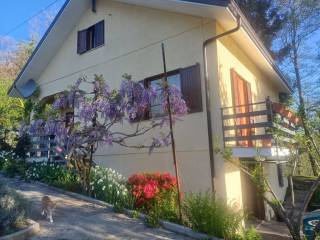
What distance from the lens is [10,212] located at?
7.18 meters

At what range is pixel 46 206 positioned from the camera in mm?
8148

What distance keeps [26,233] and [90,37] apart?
9584mm

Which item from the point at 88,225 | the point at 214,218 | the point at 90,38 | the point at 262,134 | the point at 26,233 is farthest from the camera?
the point at 90,38

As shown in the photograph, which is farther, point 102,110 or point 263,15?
point 263,15

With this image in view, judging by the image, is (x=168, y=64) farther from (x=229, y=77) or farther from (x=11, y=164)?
(x=11, y=164)

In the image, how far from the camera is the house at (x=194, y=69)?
9539 mm

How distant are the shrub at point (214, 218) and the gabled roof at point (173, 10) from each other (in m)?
4.88

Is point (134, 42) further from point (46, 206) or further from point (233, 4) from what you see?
point (46, 206)

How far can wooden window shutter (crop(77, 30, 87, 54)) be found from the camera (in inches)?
576

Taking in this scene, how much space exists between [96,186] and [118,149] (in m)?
2.21

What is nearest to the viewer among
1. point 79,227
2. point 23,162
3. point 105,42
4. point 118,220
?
point 79,227

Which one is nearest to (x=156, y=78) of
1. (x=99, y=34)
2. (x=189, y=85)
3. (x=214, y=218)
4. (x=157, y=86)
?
(x=157, y=86)

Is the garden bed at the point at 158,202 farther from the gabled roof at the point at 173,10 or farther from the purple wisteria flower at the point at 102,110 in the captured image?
the gabled roof at the point at 173,10

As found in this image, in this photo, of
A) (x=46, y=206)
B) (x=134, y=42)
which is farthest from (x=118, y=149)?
(x=46, y=206)
